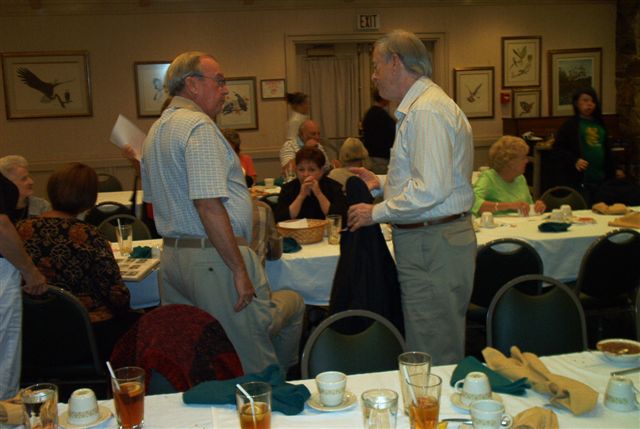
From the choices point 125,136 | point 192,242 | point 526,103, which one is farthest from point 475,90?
point 192,242

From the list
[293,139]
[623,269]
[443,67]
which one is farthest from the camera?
[443,67]

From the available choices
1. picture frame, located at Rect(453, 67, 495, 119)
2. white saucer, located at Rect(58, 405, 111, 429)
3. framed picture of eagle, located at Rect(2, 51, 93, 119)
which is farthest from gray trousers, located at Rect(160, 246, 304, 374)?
picture frame, located at Rect(453, 67, 495, 119)

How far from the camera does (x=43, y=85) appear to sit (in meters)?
9.69

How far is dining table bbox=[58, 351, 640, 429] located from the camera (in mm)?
1977

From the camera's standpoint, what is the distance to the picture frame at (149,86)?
32.4 feet

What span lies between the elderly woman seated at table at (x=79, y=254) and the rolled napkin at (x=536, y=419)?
2287 millimetres

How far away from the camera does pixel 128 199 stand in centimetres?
707

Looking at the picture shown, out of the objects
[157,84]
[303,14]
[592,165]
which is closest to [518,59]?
[303,14]

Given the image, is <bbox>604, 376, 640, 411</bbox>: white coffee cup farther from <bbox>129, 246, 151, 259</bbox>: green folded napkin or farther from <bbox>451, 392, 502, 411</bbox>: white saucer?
<bbox>129, 246, 151, 259</bbox>: green folded napkin

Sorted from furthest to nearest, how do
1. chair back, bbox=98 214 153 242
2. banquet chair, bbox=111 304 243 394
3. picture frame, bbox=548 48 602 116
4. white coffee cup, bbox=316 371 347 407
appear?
picture frame, bbox=548 48 602 116 → chair back, bbox=98 214 153 242 → banquet chair, bbox=111 304 243 394 → white coffee cup, bbox=316 371 347 407

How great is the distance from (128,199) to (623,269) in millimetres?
4590

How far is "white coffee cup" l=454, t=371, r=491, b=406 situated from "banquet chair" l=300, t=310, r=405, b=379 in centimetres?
56

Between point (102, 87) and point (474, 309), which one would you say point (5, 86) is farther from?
point (474, 309)

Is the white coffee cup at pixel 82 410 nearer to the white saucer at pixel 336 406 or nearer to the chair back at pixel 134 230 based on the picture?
the white saucer at pixel 336 406
